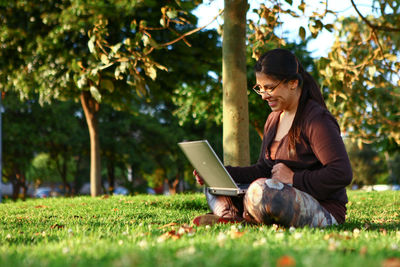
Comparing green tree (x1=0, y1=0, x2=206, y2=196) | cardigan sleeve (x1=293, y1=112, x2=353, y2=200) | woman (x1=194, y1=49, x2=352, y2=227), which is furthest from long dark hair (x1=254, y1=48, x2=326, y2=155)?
green tree (x1=0, y1=0, x2=206, y2=196)

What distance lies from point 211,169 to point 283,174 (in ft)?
2.26

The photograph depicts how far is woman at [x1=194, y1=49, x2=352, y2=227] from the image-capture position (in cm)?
367

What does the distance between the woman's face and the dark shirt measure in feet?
0.58

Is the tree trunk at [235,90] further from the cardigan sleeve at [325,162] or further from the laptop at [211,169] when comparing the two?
the cardigan sleeve at [325,162]

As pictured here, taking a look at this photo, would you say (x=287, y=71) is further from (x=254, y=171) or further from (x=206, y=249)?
(x=206, y=249)

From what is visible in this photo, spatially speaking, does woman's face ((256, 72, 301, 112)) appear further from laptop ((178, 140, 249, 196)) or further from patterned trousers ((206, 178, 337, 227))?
patterned trousers ((206, 178, 337, 227))

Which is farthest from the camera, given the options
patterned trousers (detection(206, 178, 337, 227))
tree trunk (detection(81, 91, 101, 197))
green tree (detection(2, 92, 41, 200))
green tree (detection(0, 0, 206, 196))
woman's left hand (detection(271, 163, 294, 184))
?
green tree (detection(2, 92, 41, 200))

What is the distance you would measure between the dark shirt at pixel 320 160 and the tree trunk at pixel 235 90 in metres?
2.08

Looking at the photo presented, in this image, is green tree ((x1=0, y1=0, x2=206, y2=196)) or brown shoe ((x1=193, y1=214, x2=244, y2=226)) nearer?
brown shoe ((x1=193, y1=214, x2=244, y2=226))

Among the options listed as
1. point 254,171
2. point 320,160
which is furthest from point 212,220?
point 320,160

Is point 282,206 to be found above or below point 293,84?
below

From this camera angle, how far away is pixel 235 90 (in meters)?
6.42

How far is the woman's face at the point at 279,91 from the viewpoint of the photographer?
13.4 feet

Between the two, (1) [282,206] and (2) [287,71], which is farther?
(2) [287,71]
